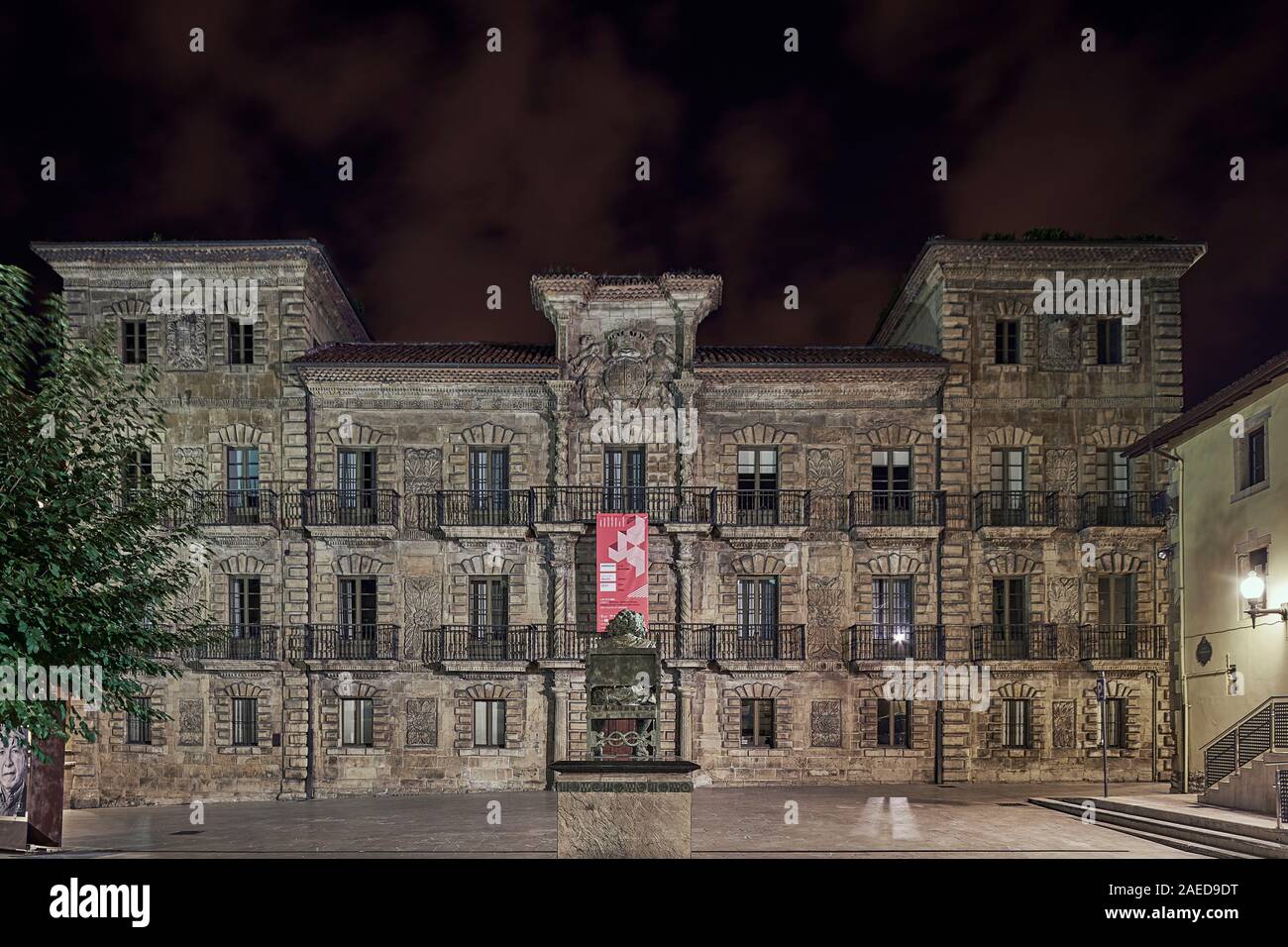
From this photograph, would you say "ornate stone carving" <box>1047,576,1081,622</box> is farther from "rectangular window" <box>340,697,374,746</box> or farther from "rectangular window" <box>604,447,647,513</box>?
"rectangular window" <box>340,697,374,746</box>

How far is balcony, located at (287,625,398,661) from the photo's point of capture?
29297 mm

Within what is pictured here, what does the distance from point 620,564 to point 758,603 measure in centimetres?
450

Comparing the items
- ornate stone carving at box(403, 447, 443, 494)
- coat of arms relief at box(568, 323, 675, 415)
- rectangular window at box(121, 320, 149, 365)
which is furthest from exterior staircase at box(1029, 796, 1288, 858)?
rectangular window at box(121, 320, 149, 365)

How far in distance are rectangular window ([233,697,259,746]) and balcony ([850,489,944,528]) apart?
721 inches

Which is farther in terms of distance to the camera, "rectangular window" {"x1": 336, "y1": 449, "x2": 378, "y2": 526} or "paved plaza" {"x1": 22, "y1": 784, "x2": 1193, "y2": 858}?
"rectangular window" {"x1": 336, "y1": 449, "x2": 378, "y2": 526}

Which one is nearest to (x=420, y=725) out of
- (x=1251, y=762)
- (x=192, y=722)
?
(x=192, y=722)

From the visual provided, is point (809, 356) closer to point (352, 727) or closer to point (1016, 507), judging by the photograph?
point (1016, 507)

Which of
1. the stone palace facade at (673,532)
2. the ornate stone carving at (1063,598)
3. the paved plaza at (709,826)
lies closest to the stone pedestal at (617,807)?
the paved plaza at (709,826)

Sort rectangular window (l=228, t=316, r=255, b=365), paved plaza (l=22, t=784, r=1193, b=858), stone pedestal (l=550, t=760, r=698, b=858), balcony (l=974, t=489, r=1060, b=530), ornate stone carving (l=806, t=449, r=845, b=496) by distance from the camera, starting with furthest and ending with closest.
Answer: ornate stone carving (l=806, t=449, r=845, b=496) → rectangular window (l=228, t=316, r=255, b=365) → balcony (l=974, t=489, r=1060, b=530) → paved plaza (l=22, t=784, r=1193, b=858) → stone pedestal (l=550, t=760, r=698, b=858)

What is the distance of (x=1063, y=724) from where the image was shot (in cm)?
2934

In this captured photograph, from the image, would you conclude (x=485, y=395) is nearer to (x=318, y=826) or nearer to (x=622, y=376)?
(x=622, y=376)

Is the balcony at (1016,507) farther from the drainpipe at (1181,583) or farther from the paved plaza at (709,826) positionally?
the paved plaza at (709,826)

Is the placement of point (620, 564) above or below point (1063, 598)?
above

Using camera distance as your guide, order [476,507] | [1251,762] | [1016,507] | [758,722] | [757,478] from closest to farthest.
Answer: [1251,762]
[758,722]
[1016,507]
[476,507]
[757,478]
